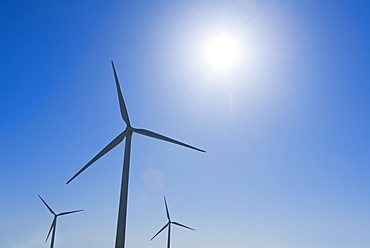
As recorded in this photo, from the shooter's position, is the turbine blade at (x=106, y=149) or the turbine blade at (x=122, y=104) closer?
the turbine blade at (x=106, y=149)

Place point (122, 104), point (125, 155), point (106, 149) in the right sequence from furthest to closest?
point (122, 104)
point (106, 149)
point (125, 155)

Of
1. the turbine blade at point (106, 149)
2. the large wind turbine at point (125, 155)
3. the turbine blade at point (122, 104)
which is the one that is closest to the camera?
the large wind turbine at point (125, 155)

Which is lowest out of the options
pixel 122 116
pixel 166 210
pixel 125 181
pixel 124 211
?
pixel 124 211

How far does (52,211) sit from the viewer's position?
61.1 metres

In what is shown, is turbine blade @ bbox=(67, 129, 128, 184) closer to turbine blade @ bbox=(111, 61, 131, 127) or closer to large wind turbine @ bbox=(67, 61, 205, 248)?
large wind turbine @ bbox=(67, 61, 205, 248)

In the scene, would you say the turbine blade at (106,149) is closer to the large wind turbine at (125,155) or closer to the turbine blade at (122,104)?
the large wind turbine at (125,155)

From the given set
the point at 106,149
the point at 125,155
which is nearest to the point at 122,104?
the point at 106,149

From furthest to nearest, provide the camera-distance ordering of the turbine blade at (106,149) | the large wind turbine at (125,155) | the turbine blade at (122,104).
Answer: the turbine blade at (122,104) → the turbine blade at (106,149) → the large wind turbine at (125,155)

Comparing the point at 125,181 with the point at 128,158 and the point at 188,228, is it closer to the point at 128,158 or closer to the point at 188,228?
the point at 128,158

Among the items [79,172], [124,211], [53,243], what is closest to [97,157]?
[79,172]

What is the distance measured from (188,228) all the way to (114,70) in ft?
179

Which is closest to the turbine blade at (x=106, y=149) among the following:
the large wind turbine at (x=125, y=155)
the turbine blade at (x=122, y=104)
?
the large wind turbine at (x=125, y=155)

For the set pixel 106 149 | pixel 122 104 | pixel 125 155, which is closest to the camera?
pixel 125 155

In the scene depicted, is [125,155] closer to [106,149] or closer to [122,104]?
[106,149]
